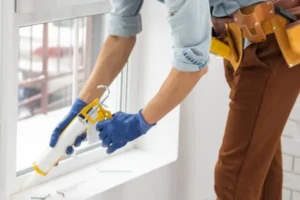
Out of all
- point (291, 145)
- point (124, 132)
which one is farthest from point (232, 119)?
point (291, 145)

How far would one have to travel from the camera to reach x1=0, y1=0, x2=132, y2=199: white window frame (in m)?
1.81

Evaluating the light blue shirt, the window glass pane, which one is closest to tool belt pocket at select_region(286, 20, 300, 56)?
the light blue shirt

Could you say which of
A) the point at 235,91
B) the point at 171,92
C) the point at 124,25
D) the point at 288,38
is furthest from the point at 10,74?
the point at 288,38

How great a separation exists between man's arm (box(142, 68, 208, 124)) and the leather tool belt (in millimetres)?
197

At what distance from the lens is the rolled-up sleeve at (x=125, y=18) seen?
185 centimetres

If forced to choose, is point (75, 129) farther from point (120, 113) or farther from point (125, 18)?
point (125, 18)

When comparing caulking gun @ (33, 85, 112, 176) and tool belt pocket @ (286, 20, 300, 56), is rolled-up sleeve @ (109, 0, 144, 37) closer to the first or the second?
caulking gun @ (33, 85, 112, 176)

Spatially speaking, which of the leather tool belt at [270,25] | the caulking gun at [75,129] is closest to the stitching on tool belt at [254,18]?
the leather tool belt at [270,25]

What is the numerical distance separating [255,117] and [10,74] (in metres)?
0.66

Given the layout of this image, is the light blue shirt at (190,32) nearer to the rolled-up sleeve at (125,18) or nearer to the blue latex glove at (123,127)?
the blue latex glove at (123,127)

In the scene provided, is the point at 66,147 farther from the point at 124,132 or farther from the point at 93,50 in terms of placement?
the point at 93,50

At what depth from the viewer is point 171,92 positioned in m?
1.61

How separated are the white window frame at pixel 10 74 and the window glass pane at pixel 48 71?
10cm

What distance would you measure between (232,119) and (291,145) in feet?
1.98
